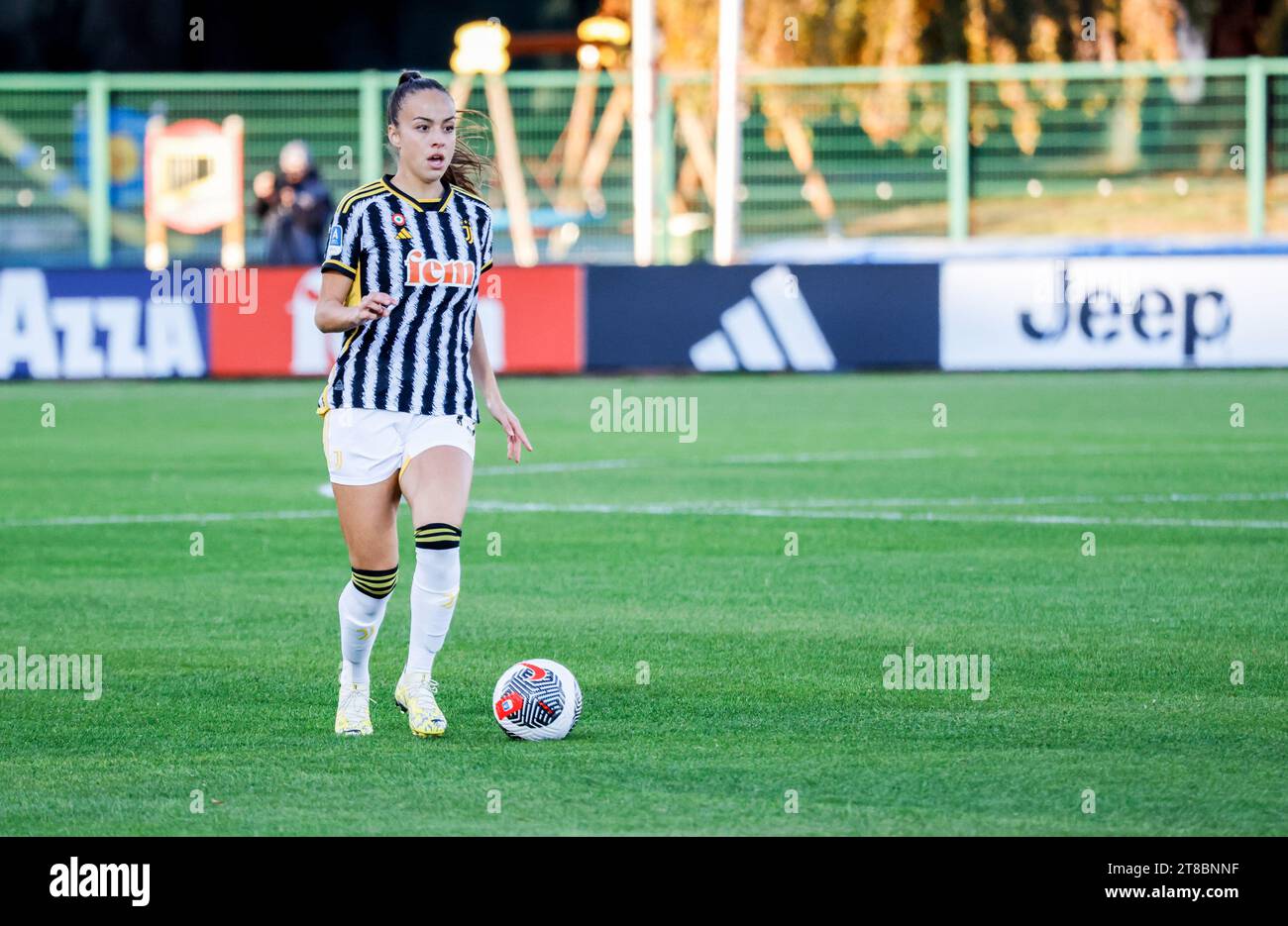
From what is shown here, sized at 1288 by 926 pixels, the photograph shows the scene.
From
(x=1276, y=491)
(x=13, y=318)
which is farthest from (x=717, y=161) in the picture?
(x=1276, y=491)

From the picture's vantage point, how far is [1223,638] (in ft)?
28.1

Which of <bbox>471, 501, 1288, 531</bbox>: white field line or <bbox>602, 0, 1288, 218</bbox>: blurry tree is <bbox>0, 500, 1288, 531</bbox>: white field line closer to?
<bbox>471, 501, 1288, 531</bbox>: white field line

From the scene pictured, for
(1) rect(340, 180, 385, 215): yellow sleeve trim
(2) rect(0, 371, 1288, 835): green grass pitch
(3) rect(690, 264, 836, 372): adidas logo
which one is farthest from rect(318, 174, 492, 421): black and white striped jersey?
(3) rect(690, 264, 836, 372): adidas logo

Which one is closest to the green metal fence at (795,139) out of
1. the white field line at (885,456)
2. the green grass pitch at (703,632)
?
the green grass pitch at (703,632)

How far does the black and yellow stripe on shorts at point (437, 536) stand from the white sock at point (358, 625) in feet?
0.68

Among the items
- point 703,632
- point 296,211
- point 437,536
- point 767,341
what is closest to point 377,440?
point 437,536

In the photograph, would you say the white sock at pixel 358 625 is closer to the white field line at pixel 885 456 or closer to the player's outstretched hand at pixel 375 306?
the player's outstretched hand at pixel 375 306

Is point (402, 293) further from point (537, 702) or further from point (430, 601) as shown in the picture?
point (537, 702)

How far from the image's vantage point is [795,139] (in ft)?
85.0

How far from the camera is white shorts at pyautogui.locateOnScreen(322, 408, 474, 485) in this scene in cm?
692

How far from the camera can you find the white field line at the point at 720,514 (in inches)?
470

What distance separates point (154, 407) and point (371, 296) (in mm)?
13976
